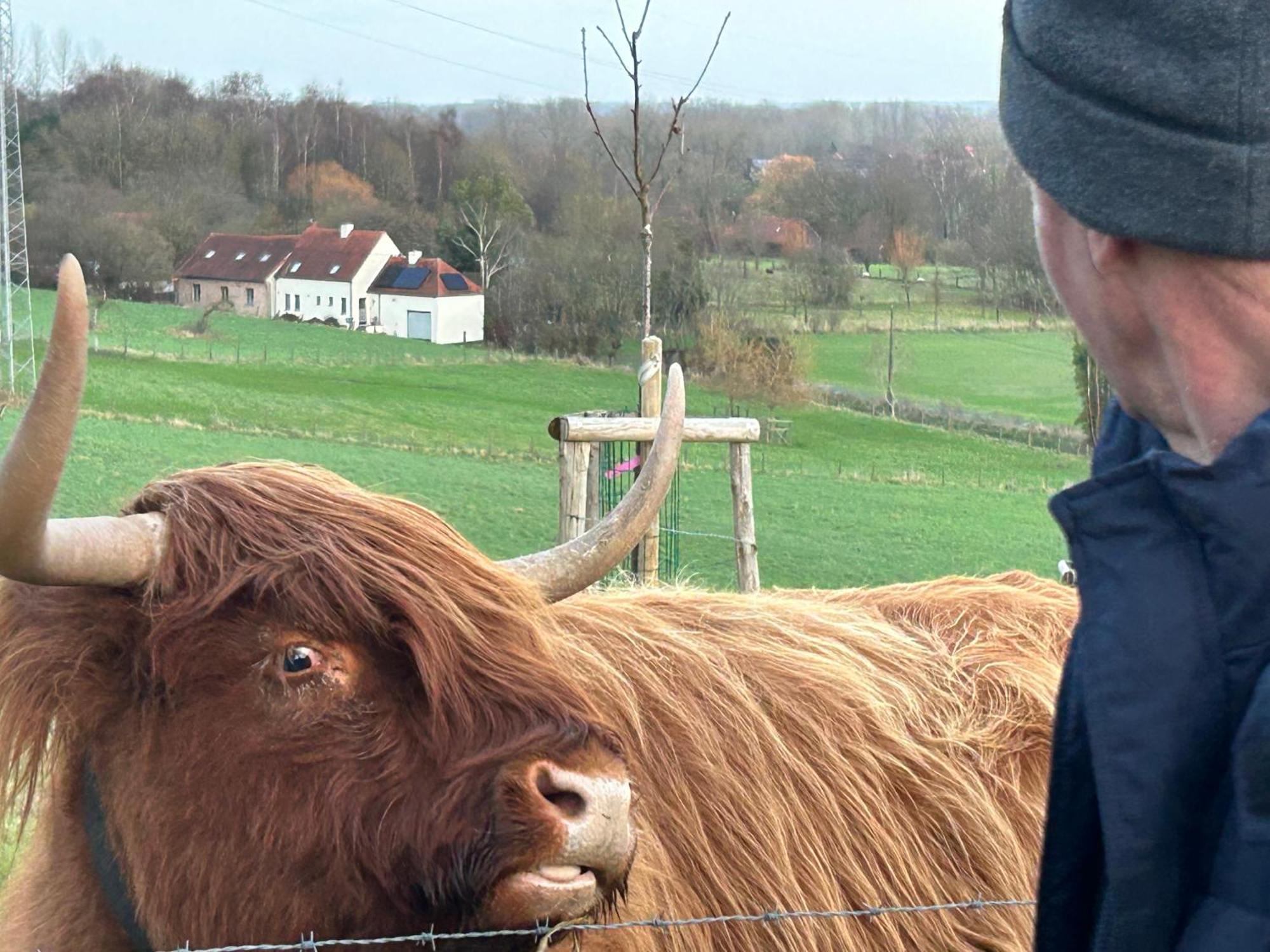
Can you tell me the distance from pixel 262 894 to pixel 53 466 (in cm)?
90

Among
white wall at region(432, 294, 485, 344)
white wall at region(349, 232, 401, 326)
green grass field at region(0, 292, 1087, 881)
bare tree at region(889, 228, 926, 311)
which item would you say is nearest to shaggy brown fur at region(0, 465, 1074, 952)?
green grass field at region(0, 292, 1087, 881)

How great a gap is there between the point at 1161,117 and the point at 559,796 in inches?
64.2

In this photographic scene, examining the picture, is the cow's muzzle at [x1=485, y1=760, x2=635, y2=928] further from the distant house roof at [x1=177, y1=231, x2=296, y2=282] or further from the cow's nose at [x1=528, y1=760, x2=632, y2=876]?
the distant house roof at [x1=177, y1=231, x2=296, y2=282]

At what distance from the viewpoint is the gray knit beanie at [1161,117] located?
0.81m

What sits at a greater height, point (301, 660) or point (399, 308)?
point (399, 308)

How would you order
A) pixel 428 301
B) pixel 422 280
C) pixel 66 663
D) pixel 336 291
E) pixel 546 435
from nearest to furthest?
pixel 66 663, pixel 336 291, pixel 422 280, pixel 428 301, pixel 546 435

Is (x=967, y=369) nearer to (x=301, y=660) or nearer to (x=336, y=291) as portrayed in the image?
(x=336, y=291)

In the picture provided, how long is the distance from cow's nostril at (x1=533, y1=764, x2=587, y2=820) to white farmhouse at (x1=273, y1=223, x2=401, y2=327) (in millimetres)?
11244

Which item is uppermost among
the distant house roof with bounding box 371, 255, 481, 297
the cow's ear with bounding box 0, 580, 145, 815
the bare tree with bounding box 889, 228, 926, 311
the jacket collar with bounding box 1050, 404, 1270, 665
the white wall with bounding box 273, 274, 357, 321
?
the bare tree with bounding box 889, 228, 926, 311

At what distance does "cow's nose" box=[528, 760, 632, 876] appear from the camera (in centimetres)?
206

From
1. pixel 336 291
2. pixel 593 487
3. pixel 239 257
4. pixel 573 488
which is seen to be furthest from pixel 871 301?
pixel 573 488

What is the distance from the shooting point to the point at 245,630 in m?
2.27

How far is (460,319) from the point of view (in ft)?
46.8

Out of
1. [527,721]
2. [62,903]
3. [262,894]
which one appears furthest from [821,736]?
[62,903]
